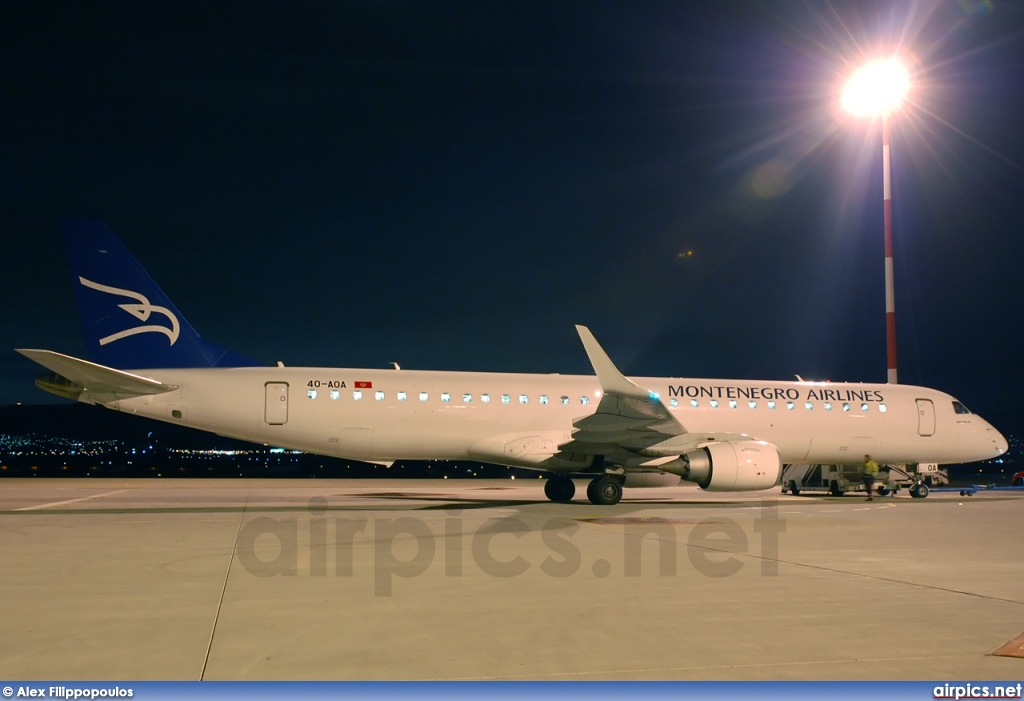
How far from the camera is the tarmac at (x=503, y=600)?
16.4 ft

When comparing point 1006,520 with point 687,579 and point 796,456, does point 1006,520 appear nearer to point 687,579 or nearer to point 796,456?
point 796,456

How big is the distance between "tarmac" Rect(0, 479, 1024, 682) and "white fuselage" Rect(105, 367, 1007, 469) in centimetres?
507

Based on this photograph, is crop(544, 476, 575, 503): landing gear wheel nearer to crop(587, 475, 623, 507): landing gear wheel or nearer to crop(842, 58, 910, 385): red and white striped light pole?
crop(587, 475, 623, 507): landing gear wheel

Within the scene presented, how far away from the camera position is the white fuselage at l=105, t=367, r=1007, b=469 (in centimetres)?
1884

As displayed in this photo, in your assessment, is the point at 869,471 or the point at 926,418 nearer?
the point at 869,471

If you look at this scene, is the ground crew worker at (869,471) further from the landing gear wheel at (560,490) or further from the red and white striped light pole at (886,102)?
the landing gear wheel at (560,490)

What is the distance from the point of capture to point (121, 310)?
18.9 meters

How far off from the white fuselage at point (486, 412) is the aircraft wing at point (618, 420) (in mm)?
1098

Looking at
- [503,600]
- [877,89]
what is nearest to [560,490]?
[503,600]

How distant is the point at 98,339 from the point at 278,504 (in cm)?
542

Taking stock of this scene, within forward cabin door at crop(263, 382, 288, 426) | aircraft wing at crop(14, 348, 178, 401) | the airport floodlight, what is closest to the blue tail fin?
aircraft wing at crop(14, 348, 178, 401)

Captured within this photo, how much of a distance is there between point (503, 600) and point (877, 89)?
25545 mm

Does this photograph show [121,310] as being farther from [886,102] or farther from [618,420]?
[886,102]

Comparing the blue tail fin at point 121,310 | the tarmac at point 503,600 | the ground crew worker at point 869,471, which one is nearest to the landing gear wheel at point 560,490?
the tarmac at point 503,600
